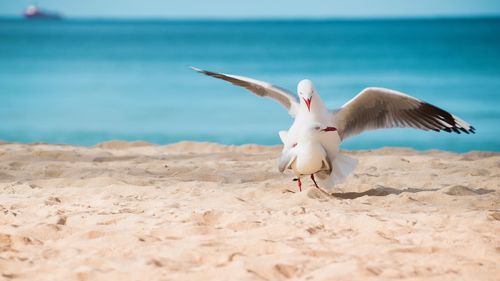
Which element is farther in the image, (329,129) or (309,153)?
(329,129)

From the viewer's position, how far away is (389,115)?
21.4ft

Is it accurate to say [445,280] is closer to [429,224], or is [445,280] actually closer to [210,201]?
[429,224]

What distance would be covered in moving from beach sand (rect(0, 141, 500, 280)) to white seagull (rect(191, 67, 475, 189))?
1.13 feet

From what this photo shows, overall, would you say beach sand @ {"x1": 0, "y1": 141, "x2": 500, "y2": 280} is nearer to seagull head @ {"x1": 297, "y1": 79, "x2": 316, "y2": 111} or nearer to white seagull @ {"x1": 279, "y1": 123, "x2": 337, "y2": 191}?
white seagull @ {"x1": 279, "y1": 123, "x2": 337, "y2": 191}

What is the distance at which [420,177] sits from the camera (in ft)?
22.8

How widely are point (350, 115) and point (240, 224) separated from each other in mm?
2045

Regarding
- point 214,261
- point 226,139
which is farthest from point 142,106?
point 214,261

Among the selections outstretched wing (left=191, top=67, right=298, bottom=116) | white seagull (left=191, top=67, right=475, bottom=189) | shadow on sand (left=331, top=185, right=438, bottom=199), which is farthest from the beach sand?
outstretched wing (left=191, top=67, right=298, bottom=116)

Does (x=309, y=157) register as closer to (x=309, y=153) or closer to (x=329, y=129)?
(x=309, y=153)

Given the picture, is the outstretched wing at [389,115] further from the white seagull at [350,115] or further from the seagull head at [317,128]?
the seagull head at [317,128]

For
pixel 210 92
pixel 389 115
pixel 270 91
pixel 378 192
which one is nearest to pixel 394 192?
pixel 378 192

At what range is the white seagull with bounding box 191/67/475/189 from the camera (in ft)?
19.6

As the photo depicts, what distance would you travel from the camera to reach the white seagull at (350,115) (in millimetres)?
5980

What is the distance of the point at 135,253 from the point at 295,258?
778 millimetres
